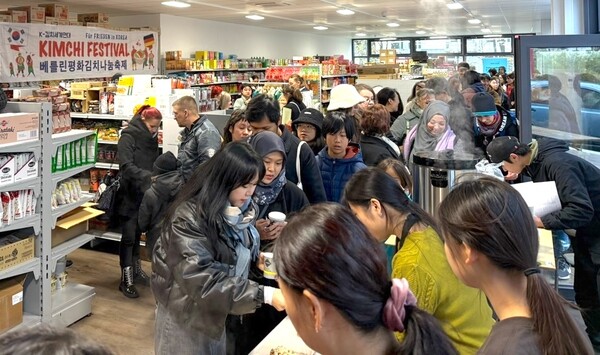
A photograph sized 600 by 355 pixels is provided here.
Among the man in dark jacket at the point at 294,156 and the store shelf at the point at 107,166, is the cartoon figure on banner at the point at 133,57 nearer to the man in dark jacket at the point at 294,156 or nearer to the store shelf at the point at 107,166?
the store shelf at the point at 107,166

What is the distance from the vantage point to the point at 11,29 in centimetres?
753

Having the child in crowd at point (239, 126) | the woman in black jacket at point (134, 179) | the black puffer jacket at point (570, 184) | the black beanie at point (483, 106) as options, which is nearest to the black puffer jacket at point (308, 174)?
the child in crowd at point (239, 126)

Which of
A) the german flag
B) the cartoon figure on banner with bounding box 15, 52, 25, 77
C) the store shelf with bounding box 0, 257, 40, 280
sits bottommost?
the store shelf with bounding box 0, 257, 40, 280

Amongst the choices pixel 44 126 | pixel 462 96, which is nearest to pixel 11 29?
pixel 44 126

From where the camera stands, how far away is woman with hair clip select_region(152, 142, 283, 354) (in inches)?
76.6

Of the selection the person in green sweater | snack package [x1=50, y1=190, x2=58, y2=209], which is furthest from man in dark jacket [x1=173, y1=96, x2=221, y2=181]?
the person in green sweater

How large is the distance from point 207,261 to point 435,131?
2.98 m

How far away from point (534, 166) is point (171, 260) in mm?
2190

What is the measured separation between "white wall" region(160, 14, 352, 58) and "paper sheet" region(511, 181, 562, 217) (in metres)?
9.30

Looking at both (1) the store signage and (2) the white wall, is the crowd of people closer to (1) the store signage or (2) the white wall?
(1) the store signage

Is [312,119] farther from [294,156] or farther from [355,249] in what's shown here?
[355,249]

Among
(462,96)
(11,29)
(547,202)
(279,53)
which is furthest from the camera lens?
(279,53)

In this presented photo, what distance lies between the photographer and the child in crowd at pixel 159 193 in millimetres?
4348

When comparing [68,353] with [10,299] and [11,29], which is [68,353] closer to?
[10,299]
